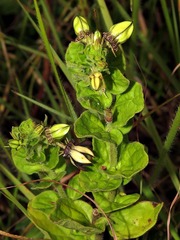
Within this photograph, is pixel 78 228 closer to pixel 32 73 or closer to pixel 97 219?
pixel 97 219

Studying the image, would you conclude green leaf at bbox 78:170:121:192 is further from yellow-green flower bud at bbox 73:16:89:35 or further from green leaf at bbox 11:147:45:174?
yellow-green flower bud at bbox 73:16:89:35

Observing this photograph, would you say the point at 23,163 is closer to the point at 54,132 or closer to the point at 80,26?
the point at 54,132

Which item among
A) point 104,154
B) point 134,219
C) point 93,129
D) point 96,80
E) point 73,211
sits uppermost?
point 96,80

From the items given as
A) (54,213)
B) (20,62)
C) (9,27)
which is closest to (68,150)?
(54,213)

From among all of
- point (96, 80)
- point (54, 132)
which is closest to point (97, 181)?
point (54, 132)

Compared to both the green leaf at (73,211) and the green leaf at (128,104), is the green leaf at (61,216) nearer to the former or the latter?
the green leaf at (73,211)

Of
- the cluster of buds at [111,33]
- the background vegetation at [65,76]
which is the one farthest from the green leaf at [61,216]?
the cluster of buds at [111,33]
